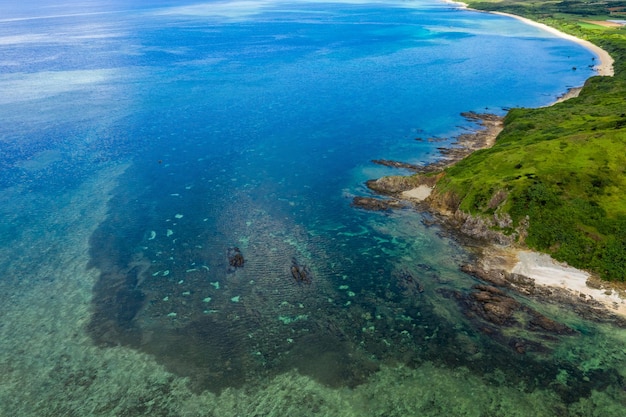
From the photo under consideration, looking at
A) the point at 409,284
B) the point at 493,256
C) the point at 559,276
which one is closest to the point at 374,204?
the point at 409,284

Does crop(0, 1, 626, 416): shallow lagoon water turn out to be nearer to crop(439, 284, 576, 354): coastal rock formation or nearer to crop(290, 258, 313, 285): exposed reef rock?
crop(290, 258, 313, 285): exposed reef rock

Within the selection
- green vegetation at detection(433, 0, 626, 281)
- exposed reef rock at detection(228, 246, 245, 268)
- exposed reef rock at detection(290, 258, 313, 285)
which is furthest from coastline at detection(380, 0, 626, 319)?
exposed reef rock at detection(228, 246, 245, 268)

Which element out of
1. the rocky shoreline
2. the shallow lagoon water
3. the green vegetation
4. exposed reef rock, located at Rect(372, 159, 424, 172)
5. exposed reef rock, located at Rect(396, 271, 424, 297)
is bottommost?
the shallow lagoon water

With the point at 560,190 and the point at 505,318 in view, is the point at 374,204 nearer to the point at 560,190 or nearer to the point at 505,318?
the point at 560,190

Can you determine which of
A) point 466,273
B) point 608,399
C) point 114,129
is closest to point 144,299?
point 466,273

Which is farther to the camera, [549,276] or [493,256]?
[493,256]

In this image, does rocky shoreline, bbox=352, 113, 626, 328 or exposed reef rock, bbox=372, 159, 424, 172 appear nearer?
rocky shoreline, bbox=352, 113, 626, 328

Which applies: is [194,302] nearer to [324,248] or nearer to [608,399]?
[324,248]

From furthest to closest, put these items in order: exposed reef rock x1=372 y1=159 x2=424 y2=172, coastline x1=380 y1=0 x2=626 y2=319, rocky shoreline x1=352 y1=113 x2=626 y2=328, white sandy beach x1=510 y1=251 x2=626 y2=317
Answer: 1. exposed reef rock x1=372 y1=159 x2=424 y2=172
2. coastline x1=380 y1=0 x2=626 y2=319
3. white sandy beach x1=510 y1=251 x2=626 y2=317
4. rocky shoreline x1=352 y1=113 x2=626 y2=328

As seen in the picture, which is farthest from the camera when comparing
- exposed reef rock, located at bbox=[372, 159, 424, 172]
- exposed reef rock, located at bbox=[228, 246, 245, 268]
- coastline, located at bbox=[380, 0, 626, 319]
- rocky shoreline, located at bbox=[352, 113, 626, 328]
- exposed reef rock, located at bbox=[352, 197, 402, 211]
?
exposed reef rock, located at bbox=[372, 159, 424, 172]
